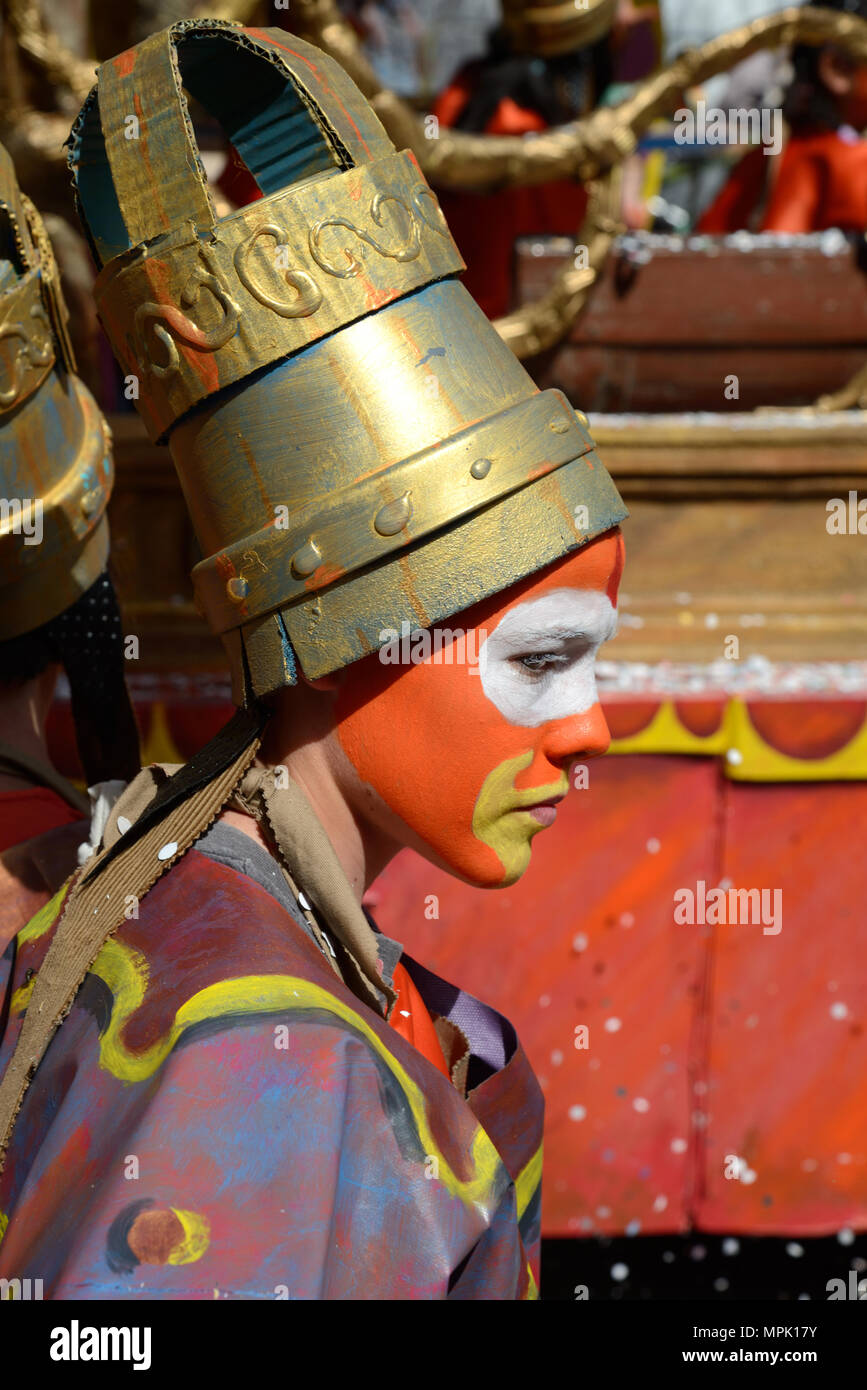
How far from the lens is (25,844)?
5.42 feet

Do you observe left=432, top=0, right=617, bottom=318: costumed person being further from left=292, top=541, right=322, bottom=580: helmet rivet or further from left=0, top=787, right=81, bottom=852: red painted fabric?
left=292, top=541, right=322, bottom=580: helmet rivet

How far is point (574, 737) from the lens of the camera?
1.32 metres

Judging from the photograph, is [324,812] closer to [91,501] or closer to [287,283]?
[287,283]

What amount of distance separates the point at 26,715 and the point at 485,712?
2.89 feet

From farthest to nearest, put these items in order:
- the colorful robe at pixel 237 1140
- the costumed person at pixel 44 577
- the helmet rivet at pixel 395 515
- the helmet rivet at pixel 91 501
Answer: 1. the helmet rivet at pixel 91 501
2. the costumed person at pixel 44 577
3. the helmet rivet at pixel 395 515
4. the colorful robe at pixel 237 1140

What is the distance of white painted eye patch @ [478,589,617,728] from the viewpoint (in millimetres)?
1289

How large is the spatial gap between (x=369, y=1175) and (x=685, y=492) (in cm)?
210

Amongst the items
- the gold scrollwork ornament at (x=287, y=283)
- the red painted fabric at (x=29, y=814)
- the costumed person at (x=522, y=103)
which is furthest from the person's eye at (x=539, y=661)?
the costumed person at (x=522, y=103)

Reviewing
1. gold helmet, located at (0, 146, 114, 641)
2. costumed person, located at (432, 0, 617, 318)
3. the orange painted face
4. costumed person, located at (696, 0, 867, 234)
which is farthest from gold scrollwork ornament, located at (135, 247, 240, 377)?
costumed person, located at (696, 0, 867, 234)

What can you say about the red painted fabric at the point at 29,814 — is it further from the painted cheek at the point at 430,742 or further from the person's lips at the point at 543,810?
the person's lips at the point at 543,810

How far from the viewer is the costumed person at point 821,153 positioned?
12.2 feet

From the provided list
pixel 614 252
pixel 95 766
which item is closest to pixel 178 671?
pixel 95 766

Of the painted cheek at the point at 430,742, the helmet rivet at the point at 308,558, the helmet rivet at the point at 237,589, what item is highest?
the helmet rivet at the point at 308,558

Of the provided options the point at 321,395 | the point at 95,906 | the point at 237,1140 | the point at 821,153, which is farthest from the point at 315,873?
the point at 821,153
